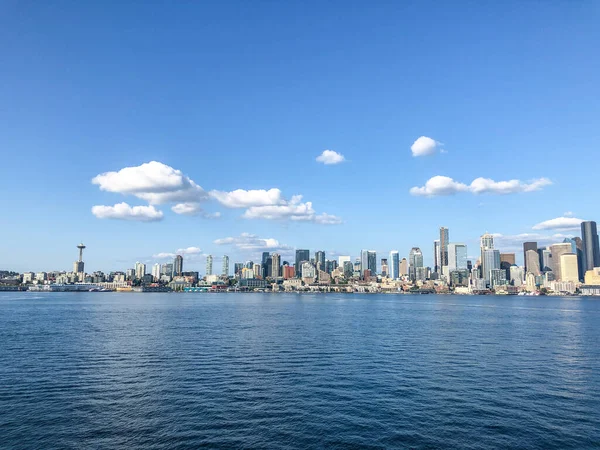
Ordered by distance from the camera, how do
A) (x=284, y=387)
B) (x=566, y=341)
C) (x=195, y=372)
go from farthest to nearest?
(x=566, y=341) → (x=195, y=372) → (x=284, y=387)

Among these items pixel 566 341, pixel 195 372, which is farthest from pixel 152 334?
pixel 566 341

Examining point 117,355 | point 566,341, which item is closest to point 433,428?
point 117,355

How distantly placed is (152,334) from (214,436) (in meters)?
57.4

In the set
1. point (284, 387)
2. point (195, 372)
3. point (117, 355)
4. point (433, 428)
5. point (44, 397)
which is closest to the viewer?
point (433, 428)

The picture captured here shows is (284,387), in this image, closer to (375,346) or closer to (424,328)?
(375,346)

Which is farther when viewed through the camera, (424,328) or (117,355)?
(424,328)

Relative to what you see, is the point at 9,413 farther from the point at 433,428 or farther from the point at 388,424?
the point at 433,428

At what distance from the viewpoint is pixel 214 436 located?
3117 centimetres

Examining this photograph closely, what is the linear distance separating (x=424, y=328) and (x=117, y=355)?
7063 centimetres

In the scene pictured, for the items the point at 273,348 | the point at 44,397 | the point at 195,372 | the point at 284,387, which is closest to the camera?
the point at 44,397

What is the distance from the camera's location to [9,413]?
35.4 m

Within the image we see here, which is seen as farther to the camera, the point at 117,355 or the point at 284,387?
the point at 117,355

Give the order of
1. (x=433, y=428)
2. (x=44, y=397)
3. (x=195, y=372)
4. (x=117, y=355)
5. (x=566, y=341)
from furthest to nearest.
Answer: (x=566, y=341) < (x=117, y=355) < (x=195, y=372) < (x=44, y=397) < (x=433, y=428)

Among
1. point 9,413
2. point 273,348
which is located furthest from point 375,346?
point 9,413
